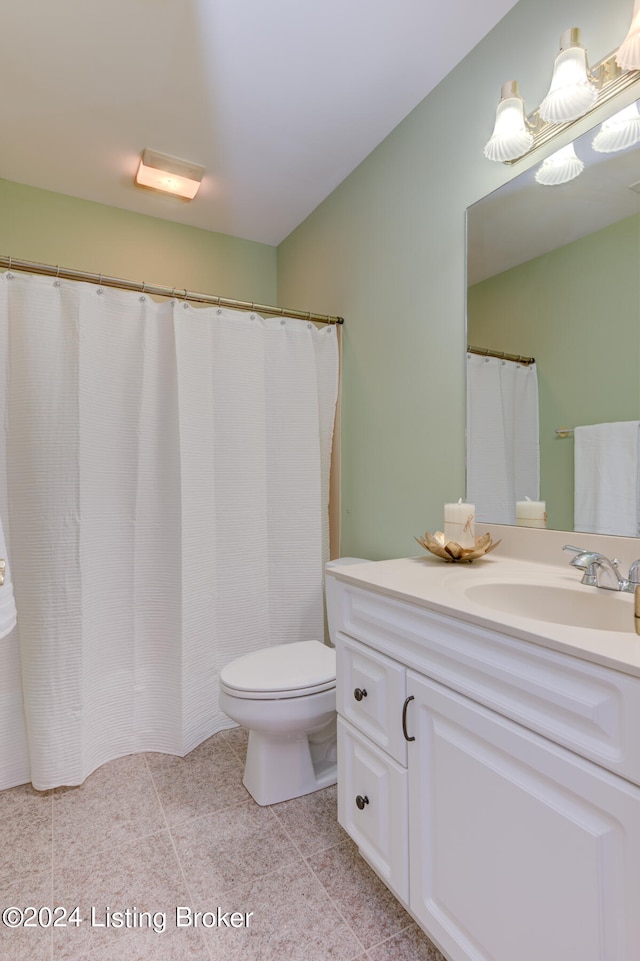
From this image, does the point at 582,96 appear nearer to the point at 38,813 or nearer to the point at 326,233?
the point at 326,233

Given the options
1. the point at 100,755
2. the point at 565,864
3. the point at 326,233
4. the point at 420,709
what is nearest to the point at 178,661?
the point at 100,755

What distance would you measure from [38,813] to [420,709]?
1402 millimetres

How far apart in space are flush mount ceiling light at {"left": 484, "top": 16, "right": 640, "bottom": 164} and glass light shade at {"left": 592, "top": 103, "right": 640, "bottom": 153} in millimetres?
60

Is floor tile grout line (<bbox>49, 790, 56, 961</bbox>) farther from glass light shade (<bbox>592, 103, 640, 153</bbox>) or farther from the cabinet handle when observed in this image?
glass light shade (<bbox>592, 103, 640, 153</bbox>)

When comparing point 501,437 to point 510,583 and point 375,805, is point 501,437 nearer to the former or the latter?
point 510,583

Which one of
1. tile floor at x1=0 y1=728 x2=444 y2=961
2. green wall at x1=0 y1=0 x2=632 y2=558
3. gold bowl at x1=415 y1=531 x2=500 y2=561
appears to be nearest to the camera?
tile floor at x1=0 y1=728 x2=444 y2=961

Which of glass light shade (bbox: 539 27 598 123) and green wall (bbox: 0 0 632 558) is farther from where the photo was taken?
green wall (bbox: 0 0 632 558)

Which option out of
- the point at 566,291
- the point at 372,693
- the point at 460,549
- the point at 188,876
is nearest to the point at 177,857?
the point at 188,876

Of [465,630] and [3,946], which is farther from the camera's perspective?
[3,946]

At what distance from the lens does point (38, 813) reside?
5.06 ft

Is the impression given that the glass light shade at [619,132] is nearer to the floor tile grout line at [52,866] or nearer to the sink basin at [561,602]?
the sink basin at [561,602]

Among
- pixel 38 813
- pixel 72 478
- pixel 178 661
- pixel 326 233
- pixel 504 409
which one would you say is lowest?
pixel 38 813

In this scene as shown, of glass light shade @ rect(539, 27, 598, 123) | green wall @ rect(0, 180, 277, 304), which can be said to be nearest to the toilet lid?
glass light shade @ rect(539, 27, 598, 123)

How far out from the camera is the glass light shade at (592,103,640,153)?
1.10 m
